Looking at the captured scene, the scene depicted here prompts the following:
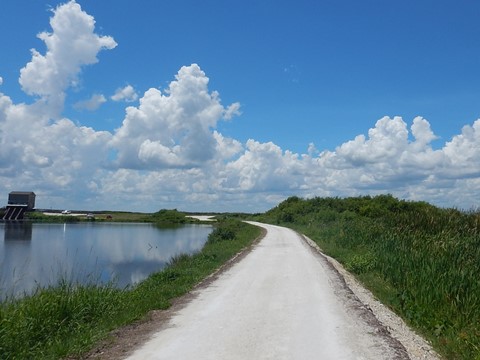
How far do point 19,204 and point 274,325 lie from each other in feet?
373

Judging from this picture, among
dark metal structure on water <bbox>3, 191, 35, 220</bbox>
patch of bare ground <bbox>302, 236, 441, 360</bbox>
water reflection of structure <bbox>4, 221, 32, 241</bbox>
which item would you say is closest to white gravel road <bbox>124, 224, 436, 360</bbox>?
patch of bare ground <bbox>302, 236, 441, 360</bbox>

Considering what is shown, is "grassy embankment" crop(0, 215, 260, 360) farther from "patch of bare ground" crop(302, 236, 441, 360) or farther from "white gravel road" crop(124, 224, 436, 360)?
"patch of bare ground" crop(302, 236, 441, 360)

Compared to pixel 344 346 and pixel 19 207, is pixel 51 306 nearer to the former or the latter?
pixel 344 346

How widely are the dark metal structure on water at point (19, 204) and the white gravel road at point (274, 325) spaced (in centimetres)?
10052

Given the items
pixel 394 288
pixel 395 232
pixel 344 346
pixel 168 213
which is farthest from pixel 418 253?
pixel 168 213

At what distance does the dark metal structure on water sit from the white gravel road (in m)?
101

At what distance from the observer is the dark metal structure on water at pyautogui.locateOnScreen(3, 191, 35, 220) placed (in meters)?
103

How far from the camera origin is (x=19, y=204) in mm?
110250

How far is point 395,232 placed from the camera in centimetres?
2384

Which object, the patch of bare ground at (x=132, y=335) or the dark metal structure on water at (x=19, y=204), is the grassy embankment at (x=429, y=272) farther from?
the dark metal structure on water at (x=19, y=204)

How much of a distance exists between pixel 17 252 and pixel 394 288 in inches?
942

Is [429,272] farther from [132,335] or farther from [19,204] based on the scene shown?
[19,204]

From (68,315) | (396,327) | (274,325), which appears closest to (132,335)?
(68,315)

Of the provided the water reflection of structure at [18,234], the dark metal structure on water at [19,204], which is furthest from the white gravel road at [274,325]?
the dark metal structure on water at [19,204]
